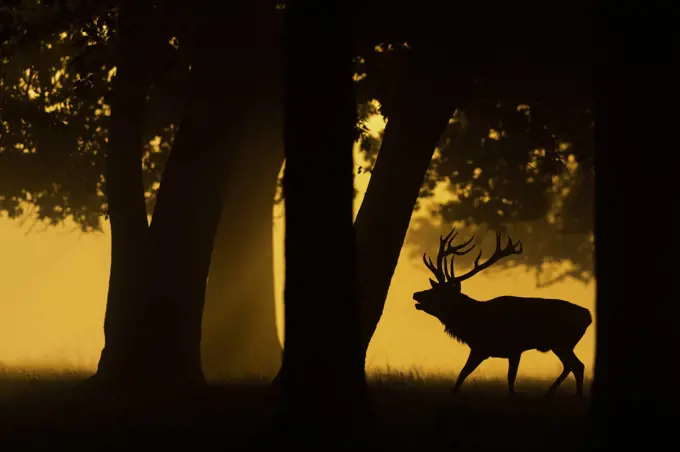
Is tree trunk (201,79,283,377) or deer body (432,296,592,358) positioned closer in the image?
deer body (432,296,592,358)

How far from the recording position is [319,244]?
10.8 meters

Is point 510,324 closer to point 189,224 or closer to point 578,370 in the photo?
point 578,370

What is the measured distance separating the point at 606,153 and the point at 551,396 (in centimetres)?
850

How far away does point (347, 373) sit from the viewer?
1077 cm

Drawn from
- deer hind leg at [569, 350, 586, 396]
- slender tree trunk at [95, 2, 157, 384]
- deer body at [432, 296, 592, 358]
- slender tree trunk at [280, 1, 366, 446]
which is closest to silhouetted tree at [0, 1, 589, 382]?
slender tree trunk at [95, 2, 157, 384]

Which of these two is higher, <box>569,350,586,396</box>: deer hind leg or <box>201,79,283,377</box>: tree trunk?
<box>201,79,283,377</box>: tree trunk

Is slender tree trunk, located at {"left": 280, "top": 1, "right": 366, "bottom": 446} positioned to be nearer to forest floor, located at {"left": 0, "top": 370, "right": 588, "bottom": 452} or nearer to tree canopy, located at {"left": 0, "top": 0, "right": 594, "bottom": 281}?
forest floor, located at {"left": 0, "top": 370, "right": 588, "bottom": 452}

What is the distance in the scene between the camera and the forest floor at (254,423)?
11078mm

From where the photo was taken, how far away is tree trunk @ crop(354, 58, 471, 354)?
16.6 m

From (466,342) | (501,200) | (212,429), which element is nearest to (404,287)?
(501,200)

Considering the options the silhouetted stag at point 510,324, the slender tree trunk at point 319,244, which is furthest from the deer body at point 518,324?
the slender tree trunk at point 319,244

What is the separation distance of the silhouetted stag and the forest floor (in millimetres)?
1472

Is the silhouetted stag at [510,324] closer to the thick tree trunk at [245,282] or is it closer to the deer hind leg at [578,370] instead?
the deer hind leg at [578,370]

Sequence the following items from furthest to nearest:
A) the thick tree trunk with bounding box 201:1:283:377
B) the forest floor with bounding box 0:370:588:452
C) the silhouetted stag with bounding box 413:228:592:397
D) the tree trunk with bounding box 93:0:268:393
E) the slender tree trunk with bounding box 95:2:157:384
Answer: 1. the thick tree trunk with bounding box 201:1:283:377
2. the silhouetted stag with bounding box 413:228:592:397
3. the slender tree trunk with bounding box 95:2:157:384
4. the tree trunk with bounding box 93:0:268:393
5. the forest floor with bounding box 0:370:588:452
